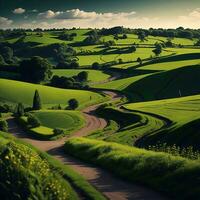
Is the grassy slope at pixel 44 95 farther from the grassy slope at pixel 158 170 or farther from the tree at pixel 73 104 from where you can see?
the grassy slope at pixel 158 170

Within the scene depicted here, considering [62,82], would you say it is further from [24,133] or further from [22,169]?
[22,169]

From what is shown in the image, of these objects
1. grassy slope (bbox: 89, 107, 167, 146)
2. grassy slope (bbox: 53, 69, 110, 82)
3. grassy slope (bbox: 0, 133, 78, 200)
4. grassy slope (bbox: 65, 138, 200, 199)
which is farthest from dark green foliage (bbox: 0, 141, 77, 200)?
grassy slope (bbox: 53, 69, 110, 82)

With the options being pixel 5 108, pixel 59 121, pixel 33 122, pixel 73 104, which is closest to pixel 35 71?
pixel 73 104

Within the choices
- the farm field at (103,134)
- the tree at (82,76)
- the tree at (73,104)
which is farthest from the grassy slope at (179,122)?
the tree at (82,76)

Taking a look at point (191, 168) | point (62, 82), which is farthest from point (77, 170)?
point (62, 82)

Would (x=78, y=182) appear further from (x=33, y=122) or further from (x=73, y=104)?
(x=73, y=104)

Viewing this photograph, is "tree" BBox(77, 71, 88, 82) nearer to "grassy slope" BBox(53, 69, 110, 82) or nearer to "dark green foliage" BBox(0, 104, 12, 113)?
"grassy slope" BBox(53, 69, 110, 82)

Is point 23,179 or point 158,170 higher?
point 23,179
